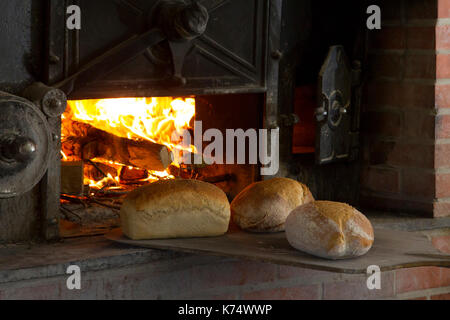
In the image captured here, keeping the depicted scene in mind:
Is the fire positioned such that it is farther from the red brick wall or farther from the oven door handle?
the red brick wall

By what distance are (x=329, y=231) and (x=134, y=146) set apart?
0.79 meters

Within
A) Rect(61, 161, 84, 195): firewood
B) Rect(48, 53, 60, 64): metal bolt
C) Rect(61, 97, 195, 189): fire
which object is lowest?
Rect(61, 161, 84, 195): firewood

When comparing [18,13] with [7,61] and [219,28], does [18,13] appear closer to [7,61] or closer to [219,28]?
[7,61]

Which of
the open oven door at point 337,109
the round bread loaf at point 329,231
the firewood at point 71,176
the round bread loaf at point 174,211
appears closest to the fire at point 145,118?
the firewood at point 71,176

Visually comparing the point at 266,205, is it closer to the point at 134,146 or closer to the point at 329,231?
the point at 329,231

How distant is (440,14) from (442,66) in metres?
0.16

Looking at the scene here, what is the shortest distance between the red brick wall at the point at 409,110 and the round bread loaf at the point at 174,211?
0.79 m

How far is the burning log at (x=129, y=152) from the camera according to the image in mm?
2463

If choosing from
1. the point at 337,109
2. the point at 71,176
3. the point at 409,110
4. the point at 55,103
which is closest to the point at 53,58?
the point at 55,103

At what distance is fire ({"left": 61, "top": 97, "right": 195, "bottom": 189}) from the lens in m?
2.61

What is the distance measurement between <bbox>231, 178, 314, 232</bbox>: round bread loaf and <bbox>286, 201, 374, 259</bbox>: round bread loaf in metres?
0.15

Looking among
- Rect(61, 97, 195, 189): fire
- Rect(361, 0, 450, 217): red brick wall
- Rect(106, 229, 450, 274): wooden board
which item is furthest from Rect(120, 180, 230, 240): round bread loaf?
Rect(361, 0, 450, 217): red brick wall

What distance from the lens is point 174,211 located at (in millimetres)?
2047

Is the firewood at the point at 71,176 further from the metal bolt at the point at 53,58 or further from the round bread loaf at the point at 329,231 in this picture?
the round bread loaf at the point at 329,231
